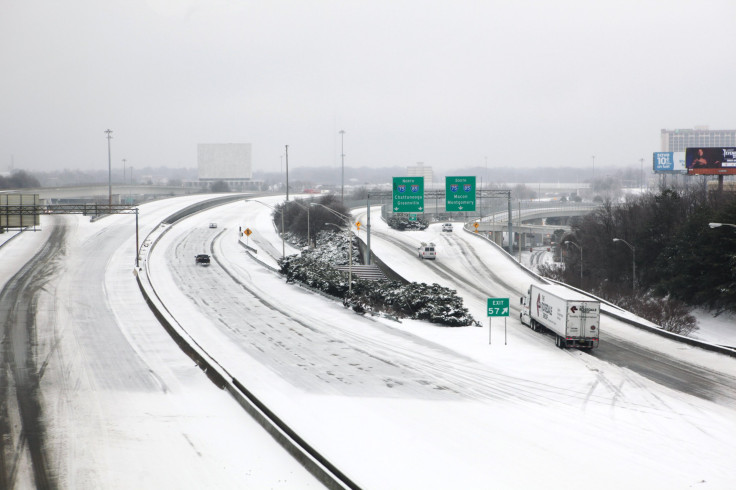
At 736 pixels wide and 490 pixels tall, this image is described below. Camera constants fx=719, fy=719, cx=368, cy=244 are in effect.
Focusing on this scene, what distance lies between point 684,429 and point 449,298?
68.3 feet

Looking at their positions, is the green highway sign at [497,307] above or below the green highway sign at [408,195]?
below

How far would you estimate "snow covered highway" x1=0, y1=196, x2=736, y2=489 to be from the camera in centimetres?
1933

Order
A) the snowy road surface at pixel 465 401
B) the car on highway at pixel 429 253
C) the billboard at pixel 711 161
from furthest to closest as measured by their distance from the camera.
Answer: the billboard at pixel 711 161
the car on highway at pixel 429 253
the snowy road surface at pixel 465 401

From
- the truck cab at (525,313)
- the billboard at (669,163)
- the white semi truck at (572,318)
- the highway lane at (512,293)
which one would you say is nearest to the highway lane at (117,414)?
the white semi truck at (572,318)

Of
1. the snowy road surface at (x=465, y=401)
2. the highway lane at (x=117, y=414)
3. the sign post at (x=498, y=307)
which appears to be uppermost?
the sign post at (x=498, y=307)

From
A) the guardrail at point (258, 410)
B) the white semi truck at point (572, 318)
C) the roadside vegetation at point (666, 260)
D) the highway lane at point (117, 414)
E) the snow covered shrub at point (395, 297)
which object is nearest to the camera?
the guardrail at point (258, 410)

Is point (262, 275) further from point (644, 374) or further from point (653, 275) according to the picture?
point (644, 374)

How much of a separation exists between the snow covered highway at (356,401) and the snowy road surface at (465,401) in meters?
0.09

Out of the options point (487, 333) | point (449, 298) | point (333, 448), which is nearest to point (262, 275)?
point (449, 298)

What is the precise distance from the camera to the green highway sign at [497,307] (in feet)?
113

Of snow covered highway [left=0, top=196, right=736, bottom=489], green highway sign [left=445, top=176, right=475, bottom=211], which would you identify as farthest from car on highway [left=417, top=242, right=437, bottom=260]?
snow covered highway [left=0, top=196, right=736, bottom=489]

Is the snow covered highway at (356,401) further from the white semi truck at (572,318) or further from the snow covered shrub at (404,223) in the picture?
the snow covered shrub at (404,223)

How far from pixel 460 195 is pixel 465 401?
36.4 m

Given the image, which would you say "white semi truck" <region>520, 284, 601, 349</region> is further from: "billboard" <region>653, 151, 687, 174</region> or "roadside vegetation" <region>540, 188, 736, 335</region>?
"billboard" <region>653, 151, 687, 174</region>
